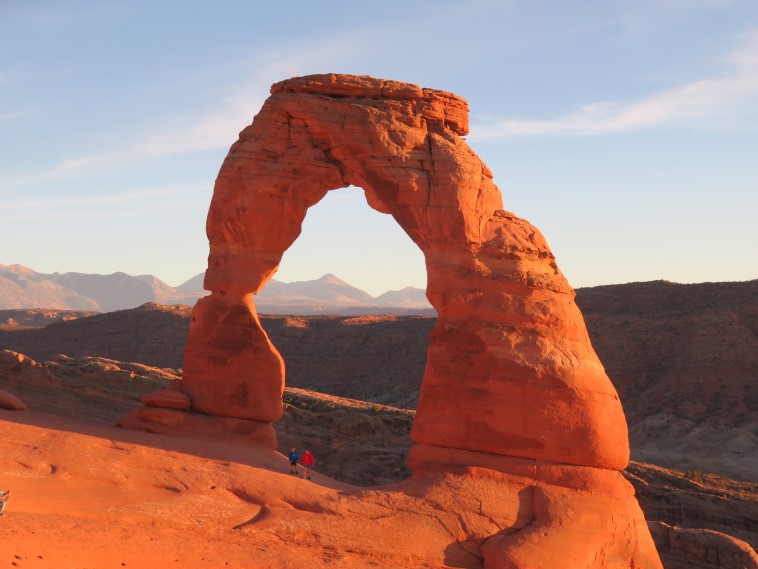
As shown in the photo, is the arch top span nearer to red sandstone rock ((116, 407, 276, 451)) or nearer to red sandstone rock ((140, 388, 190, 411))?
red sandstone rock ((140, 388, 190, 411))

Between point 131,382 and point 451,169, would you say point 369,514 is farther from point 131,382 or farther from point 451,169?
Result: point 131,382

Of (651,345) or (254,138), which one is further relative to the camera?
(651,345)

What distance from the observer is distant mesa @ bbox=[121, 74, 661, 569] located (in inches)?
671

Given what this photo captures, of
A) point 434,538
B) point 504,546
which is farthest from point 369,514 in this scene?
point 504,546

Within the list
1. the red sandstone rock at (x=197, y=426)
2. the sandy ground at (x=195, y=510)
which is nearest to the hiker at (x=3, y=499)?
the sandy ground at (x=195, y=510)

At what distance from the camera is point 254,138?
1969 cm

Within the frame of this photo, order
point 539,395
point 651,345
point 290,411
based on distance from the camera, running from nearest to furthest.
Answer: point 539,395 < point 290,411 < point 651,345

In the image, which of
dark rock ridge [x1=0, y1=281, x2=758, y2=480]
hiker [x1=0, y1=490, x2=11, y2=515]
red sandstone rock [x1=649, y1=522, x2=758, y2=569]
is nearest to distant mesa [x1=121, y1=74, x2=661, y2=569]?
red sandstone rock [x1=649, y1=522, x2=758, y2=569]

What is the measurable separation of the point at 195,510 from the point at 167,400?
5167 millimetres

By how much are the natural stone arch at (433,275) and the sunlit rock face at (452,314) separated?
0.03m

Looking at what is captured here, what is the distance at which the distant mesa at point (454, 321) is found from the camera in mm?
17047

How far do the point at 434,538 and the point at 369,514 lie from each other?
112 cm

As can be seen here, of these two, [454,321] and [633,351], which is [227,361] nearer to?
[454,321]

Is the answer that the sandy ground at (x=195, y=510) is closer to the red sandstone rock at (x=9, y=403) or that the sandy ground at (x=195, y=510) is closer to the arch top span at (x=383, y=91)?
the red sandstone rock at (x=9, y=403)
